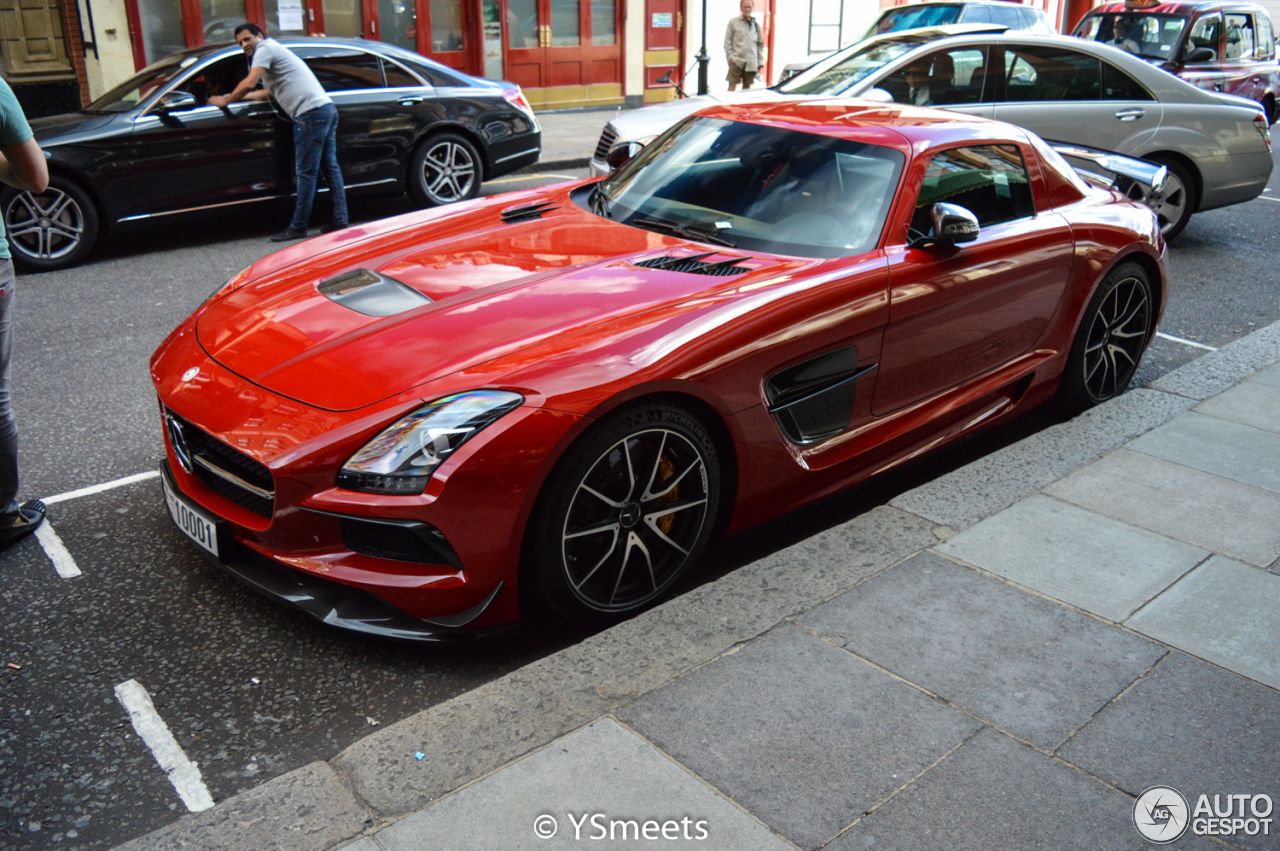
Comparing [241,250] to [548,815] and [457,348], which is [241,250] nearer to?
[457,348]

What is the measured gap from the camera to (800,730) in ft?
8.61

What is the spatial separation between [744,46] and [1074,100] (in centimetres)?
790

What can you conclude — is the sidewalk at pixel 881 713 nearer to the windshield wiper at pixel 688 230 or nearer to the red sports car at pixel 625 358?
the red sports car at pixel 625 358

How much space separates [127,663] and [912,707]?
7.39ft

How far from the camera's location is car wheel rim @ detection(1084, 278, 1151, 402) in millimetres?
4965

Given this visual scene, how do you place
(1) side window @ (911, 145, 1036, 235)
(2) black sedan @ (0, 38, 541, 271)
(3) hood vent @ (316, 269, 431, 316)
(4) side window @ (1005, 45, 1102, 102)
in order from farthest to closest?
(4) side window @ (1005, 45, 1102, 102) < (2) black sedan @ (0, 38, 541, 271) < (1) side window @ (911, 145, 1036, 235) < (3) hood vent @ (316, 269, 431, 316)

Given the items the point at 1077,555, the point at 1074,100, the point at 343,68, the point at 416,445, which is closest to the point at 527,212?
the point at 416,445

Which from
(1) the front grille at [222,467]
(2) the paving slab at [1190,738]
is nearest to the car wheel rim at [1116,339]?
(2) the paving slab at [1190,738]

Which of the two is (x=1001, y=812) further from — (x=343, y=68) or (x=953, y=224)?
(x=343, y=68)

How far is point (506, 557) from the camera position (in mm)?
2969

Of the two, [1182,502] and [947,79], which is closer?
[1182,502]

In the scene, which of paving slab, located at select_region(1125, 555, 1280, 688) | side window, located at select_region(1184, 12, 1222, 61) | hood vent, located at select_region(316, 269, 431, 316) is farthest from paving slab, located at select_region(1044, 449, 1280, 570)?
side window, located at select_region(1184, 12, 1222, 61)

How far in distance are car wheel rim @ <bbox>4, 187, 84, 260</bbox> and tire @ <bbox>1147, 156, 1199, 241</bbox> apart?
8.46 meters

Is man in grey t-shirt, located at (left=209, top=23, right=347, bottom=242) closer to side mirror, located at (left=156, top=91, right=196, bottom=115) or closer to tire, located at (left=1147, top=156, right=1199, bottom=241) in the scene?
side mirror, located at (left=156, top=91, right=196, bottom=115)
